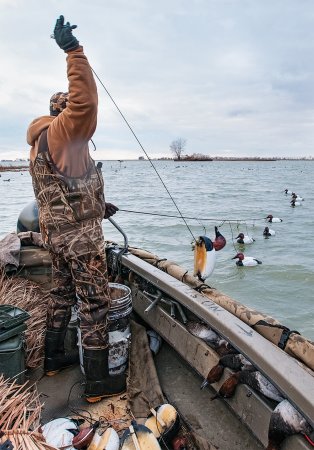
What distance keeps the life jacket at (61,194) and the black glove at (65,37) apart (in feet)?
1.84

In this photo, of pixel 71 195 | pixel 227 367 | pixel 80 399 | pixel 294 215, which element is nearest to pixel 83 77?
pixel 71 195

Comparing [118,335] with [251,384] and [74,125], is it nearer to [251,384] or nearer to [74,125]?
[251,384]

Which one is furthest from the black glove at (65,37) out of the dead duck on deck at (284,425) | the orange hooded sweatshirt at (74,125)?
the dead duck on deck at (284,425)

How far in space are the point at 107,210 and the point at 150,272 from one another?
2.25ft

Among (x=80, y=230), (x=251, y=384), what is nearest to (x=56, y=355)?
(x=80, y=230)

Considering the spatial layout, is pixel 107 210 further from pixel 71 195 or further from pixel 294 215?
pixel 294 215

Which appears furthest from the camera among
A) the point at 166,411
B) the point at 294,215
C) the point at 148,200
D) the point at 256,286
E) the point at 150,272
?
the point at 148,200

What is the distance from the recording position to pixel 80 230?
2.61 metres

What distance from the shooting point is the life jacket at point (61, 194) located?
8.26 ft

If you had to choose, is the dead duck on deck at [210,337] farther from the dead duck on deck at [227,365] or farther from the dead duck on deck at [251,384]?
the dead duck on deck at [251,384]

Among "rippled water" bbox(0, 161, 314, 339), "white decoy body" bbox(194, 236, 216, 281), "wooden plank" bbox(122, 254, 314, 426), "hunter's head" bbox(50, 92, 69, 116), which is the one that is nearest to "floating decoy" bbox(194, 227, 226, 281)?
"white decoy body" bbox(194, 236, 216, 281)

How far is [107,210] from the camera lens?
3.52 m

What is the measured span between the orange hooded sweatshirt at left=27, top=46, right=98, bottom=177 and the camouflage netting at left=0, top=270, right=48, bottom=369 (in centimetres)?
163

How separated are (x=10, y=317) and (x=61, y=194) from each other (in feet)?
3.35
